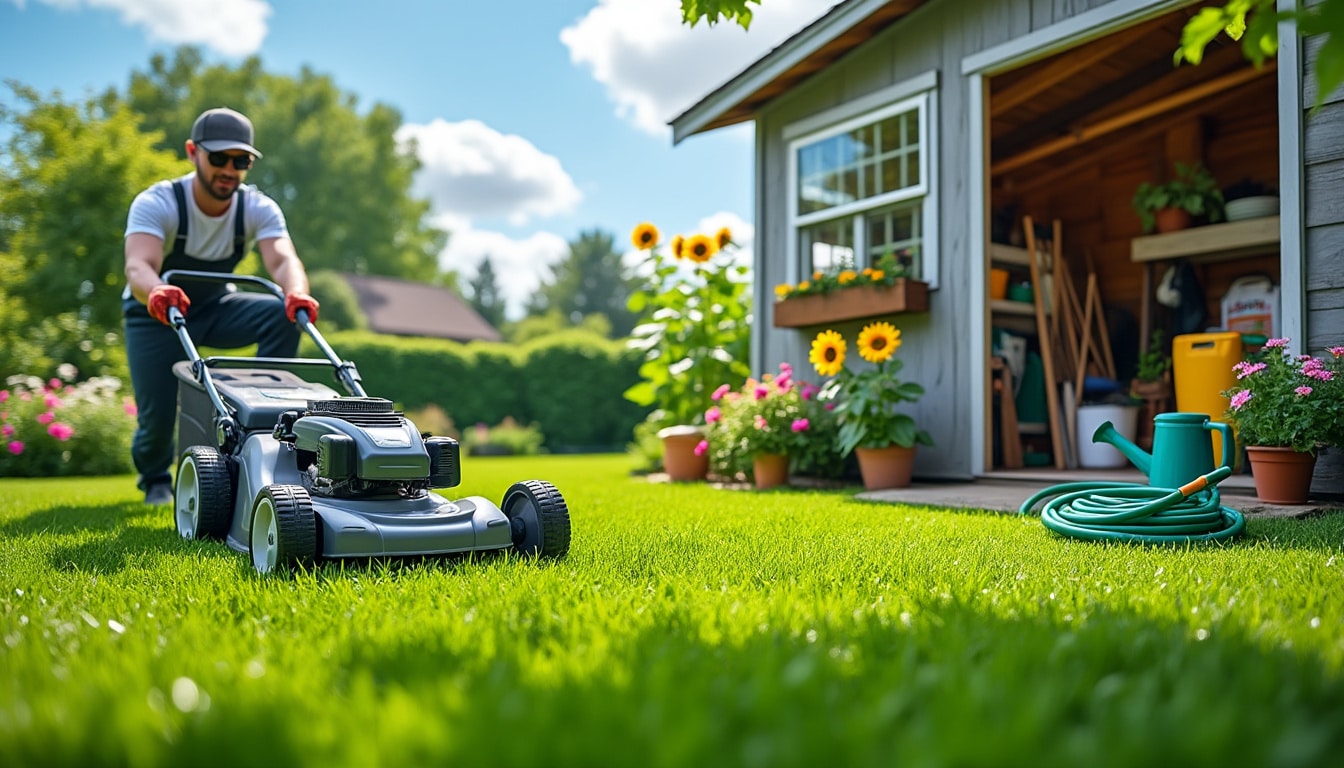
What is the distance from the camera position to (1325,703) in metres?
1.47

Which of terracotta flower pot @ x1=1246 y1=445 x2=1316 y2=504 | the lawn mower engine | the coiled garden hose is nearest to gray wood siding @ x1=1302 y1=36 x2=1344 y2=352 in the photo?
terracotta flower pot @ x1=1246 y1=445 x2=1316 y2=504

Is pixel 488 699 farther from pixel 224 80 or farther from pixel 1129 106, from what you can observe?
pixel 224 80

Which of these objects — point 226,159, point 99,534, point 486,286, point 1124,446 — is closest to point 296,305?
point 226,159

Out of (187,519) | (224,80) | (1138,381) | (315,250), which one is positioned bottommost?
(187,519)

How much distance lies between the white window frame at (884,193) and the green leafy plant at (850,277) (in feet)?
0.48

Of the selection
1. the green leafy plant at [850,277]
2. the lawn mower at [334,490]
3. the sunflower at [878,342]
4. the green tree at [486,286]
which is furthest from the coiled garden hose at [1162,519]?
the green tree at [486,286]

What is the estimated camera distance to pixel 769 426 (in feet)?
21.9

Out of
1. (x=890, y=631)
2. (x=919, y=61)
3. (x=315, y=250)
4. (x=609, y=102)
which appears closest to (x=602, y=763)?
(x=890, y=631)

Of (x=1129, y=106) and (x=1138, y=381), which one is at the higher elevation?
(x=1129, y=106)

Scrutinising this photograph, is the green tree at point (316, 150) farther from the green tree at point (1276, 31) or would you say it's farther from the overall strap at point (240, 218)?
the green tree at point (1276, 31)

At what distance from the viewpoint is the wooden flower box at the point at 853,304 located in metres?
6.49

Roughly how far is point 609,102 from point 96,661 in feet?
70.5

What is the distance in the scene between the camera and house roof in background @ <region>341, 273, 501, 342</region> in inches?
1249

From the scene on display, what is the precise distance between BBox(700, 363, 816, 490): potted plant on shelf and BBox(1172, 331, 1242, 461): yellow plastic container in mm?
2263
